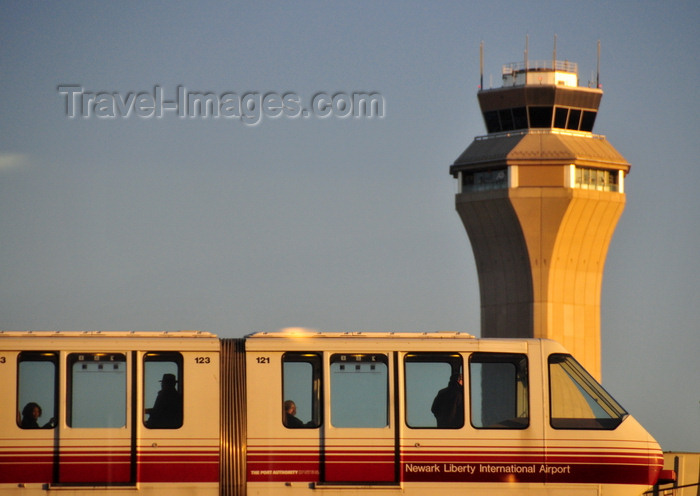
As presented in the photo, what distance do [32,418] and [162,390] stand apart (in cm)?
241

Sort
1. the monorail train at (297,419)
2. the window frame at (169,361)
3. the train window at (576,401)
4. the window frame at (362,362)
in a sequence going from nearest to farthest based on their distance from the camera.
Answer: the monorail train at (297,419) → the window frame at (169,361) → the window frame at (362,362) → the train window at (576,401)

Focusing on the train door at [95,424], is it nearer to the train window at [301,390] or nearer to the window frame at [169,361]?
the window frame at [169,361]

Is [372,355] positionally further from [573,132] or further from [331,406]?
[573,132]

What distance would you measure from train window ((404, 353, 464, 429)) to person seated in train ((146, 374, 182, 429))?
4.25 metres

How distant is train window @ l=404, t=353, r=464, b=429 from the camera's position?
25781mm

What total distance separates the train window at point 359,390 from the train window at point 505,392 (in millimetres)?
1659

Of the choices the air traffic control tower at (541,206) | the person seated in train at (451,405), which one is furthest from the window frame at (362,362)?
the air traffic control tower at (541,206)

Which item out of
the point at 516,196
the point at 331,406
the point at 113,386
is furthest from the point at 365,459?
the point at 516,196

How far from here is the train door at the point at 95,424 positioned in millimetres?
25328

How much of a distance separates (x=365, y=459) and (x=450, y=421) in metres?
1.73

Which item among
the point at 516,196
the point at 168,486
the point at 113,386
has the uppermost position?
the point at 516,196

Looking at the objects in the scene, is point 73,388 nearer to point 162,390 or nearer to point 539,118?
point 162,390

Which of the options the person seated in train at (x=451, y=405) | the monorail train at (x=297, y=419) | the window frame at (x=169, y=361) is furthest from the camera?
the person seated in train at (x=451, y=405)

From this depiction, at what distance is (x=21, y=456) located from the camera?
25297mm
